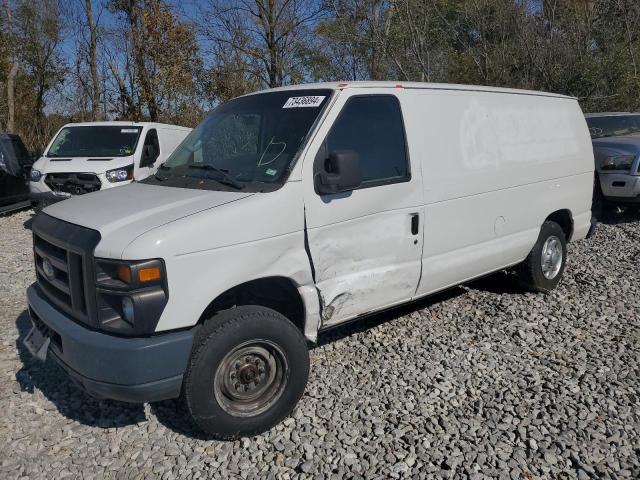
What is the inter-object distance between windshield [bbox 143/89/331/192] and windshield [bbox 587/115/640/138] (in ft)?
27.9

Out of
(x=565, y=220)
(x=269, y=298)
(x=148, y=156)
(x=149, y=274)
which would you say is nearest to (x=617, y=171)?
(x=565, y=220)

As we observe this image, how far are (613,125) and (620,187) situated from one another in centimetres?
217

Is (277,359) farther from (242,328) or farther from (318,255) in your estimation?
(318,255)

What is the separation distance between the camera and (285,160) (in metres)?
3.56

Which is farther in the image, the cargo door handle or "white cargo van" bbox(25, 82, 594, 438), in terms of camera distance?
the cargo door handle

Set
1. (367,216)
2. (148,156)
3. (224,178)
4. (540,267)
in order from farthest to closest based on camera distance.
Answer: (148,156)
(540,267)
(367,216)
(224,178)

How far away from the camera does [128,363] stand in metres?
2.86

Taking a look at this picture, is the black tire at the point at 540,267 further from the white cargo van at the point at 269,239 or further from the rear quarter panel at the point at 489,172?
the white cargo van at the point at 269,239

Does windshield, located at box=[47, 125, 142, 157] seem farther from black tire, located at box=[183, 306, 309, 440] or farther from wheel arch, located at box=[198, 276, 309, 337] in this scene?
black tire, located at box=[183, 306, 309, 440]


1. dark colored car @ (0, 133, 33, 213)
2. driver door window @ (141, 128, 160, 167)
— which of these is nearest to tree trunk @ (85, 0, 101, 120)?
dark colored car @ (0, 133, 33, 213)

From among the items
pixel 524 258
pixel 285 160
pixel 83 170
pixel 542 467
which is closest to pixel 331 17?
pixel 83 170

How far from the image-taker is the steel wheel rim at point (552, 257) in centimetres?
572

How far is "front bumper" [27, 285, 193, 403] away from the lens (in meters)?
2.87

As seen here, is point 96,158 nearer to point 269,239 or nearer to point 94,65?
point 269,239
